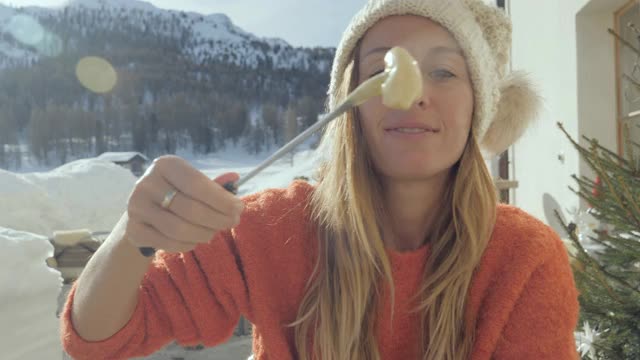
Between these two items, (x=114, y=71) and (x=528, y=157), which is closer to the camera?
(x=528, y=157)

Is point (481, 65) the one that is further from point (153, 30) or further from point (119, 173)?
point (153, 30)

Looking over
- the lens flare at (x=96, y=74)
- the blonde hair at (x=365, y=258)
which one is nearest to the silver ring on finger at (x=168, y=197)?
the blonde hair at (x=365, y=258)

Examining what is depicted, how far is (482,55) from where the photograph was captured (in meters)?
1.26

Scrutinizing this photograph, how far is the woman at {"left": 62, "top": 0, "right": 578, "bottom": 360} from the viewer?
45.4 inches

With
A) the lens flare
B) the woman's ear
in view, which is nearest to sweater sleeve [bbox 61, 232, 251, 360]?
the woman's ear

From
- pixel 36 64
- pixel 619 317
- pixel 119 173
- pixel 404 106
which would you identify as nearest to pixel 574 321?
pixel 619 317

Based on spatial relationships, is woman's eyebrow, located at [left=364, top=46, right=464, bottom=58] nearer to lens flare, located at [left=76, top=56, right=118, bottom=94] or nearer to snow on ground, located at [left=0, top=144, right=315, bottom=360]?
snow on ground, located at [left=0, top=144, right=315, bottom=360]

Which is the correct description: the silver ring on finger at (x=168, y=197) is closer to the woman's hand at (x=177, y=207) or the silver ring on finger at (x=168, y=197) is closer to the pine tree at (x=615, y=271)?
the woman's hand at (x=177, y=207)

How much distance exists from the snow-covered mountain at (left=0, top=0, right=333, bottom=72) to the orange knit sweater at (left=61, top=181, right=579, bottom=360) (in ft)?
137

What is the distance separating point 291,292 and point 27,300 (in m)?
1.77

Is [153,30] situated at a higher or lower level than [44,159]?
higher

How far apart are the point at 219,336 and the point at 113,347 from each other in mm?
227

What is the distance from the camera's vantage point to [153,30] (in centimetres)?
5838

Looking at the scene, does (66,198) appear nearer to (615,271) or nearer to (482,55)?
(615,271)
